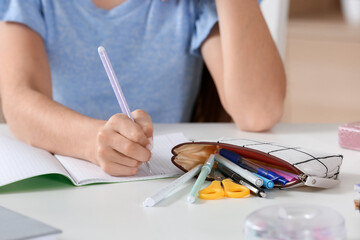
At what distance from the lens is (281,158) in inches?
26.1

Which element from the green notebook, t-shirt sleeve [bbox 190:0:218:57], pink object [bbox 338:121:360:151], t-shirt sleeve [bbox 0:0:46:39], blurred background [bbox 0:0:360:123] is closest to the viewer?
the green notebook

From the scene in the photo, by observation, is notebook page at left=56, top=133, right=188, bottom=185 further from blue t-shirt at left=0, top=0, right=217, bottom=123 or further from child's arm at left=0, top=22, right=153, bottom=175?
blue t-shirt at left=0, top=0, right=217, bottom=123

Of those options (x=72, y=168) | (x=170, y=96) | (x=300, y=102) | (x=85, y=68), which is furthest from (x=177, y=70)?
(x=300, y=102)

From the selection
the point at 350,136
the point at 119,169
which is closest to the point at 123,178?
the point at 119,169

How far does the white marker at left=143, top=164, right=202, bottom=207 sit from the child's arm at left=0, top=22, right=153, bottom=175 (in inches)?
2.4

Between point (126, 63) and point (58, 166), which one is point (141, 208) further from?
point (126, 63)

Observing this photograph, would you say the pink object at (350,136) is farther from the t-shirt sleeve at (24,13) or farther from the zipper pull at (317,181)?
the t-shirt sleeve at (24,13)

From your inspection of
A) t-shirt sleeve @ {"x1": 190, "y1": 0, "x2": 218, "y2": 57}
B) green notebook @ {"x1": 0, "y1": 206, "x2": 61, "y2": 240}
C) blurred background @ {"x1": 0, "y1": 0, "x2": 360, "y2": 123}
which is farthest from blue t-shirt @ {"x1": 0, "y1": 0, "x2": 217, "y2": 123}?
blurred background @ {"x1": 0, "y1": 0, "x2": 360, "y2": 123}

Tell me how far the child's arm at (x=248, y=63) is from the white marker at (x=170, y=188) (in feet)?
1.16

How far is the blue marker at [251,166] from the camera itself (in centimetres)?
66

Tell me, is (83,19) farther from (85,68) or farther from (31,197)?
(31,197)

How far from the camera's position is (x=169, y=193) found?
0.65 meters

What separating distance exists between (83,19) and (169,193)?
626 millimetres

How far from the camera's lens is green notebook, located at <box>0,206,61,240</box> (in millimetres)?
475
